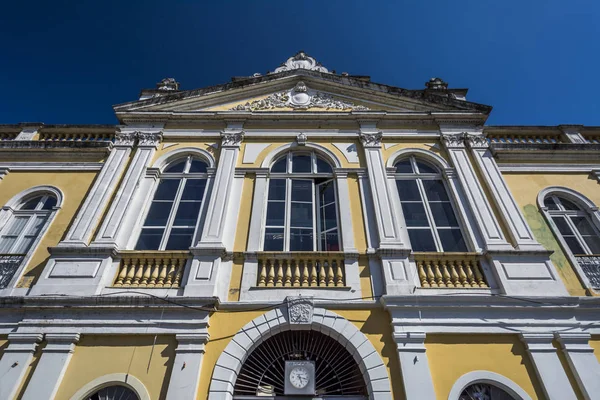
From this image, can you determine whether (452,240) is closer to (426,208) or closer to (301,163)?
(426,208)

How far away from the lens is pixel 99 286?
5516mm

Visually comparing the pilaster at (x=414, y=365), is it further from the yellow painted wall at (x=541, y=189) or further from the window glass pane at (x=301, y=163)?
the window glass pane at (x=301, y=163)

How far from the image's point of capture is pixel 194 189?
24.5ft

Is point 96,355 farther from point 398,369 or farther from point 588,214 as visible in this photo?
point 588,214

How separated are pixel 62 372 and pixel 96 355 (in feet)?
1.47

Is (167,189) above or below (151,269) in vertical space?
above

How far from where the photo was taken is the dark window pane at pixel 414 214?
6.78 meters

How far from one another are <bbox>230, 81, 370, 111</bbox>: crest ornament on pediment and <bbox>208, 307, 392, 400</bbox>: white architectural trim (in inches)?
221

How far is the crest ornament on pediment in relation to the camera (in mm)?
9039

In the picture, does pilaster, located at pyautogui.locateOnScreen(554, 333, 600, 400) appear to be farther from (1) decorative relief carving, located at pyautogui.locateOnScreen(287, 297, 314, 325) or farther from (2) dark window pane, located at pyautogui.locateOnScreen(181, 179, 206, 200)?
(2) dark window pane, located at pyautogui.locateOnScreen(181, 179, 206, 200)

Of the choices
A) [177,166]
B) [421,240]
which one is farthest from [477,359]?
[177,166]

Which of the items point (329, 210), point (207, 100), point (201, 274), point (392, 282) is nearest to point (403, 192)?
point (329, 210)

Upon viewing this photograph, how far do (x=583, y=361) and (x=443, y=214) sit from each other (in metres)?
3.12

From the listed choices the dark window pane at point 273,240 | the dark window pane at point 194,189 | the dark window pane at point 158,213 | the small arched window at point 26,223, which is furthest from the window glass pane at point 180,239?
the small arched window at point 26,223
